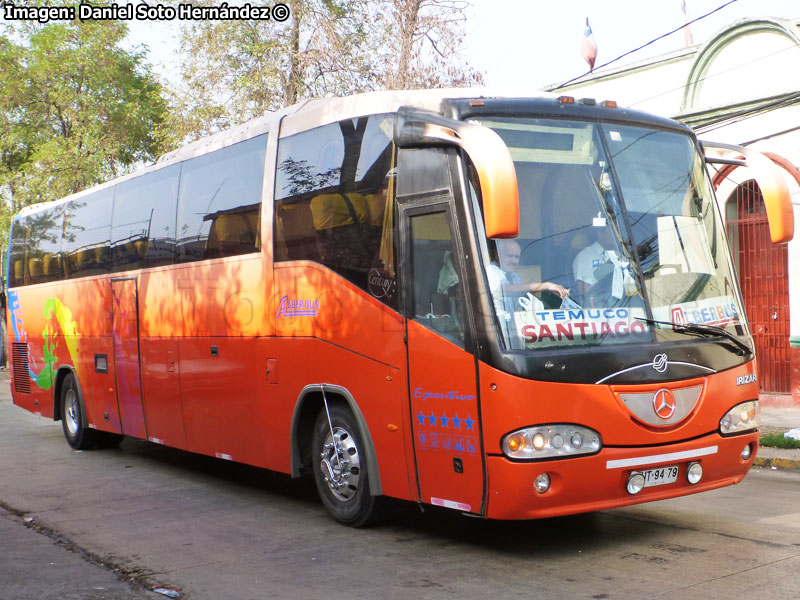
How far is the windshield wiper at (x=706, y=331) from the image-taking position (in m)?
6.30

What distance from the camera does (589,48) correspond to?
19.8 meters

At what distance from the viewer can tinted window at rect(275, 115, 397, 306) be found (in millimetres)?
6926

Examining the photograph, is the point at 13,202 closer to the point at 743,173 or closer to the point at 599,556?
A: the point at 743,173

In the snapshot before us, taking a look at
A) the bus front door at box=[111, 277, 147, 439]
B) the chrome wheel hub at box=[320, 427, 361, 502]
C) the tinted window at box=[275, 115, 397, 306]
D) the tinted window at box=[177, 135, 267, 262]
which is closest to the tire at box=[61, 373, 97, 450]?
the bus front door at box=[111, 277, 147, 439]

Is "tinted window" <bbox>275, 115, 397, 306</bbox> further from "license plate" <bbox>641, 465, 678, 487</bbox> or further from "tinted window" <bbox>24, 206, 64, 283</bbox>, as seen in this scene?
"tinted window" <bbox>24, 206, 64, 283</bbox>

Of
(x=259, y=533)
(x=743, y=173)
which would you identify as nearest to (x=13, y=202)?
(x=743, y=173)

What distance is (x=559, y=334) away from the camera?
595cm

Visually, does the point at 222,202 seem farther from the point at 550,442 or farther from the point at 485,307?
the point at 550,442

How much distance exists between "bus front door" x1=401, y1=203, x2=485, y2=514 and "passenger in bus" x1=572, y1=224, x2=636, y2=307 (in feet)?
2.51

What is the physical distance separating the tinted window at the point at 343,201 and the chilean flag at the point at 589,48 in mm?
13046

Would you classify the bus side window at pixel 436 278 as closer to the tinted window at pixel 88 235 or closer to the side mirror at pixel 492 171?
the side mirror at pixel 492 171

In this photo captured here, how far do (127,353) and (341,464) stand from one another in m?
4.92

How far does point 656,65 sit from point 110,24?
67.2ft

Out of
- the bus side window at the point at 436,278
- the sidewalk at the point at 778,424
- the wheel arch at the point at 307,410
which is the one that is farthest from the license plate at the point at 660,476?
the sidewalk at the point at 778,424
